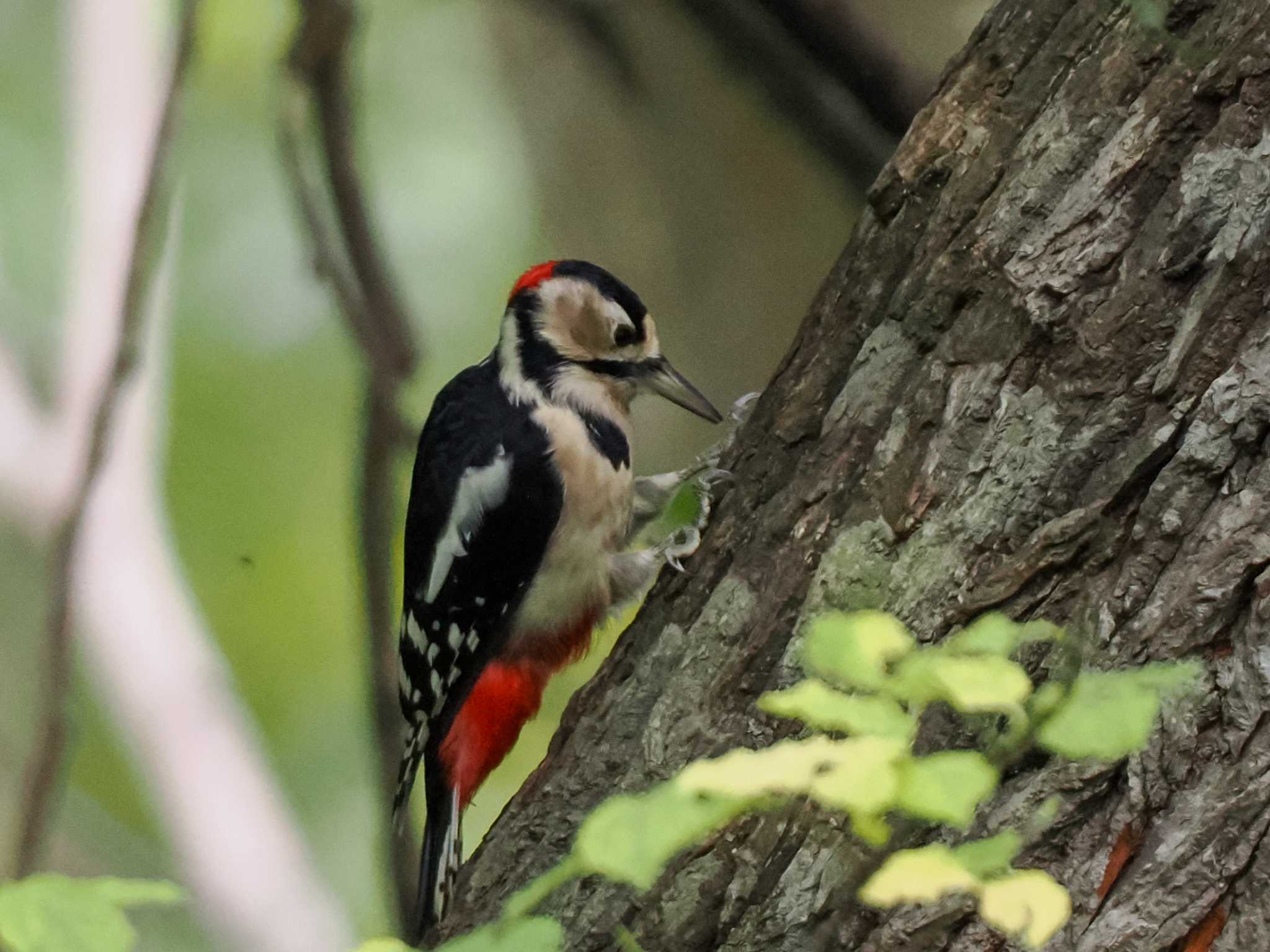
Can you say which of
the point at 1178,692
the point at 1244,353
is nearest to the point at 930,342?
the point at 1244,353

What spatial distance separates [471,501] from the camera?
1767mm

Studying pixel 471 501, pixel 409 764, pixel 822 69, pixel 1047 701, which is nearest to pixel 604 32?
pixel 822 69

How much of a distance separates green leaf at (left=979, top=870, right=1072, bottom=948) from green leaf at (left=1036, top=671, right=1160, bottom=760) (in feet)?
0.22

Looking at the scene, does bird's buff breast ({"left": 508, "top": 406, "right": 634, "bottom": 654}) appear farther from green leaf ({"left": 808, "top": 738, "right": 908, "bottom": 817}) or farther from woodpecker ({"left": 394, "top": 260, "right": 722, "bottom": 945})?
green leaf ({"left": 808, "top": 738, "right": 908, "bottom": 817})

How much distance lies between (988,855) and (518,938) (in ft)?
0.85

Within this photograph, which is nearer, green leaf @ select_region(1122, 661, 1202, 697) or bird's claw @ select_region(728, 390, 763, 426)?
green leaf @ select_region(1122, 661, 1202, 697)

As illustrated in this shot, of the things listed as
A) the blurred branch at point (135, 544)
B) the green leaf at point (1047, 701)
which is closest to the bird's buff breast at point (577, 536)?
the blurred branch at point (135, 544)

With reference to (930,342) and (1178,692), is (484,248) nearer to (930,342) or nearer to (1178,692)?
(930,342)

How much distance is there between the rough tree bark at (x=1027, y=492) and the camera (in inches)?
34.0

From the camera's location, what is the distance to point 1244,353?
0.91 m

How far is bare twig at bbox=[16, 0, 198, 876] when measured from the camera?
6.78ft

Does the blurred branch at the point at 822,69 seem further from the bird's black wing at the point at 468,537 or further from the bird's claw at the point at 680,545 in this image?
the bird's claw at the point at 680,545

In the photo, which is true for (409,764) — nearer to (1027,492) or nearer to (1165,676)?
(1027,492)

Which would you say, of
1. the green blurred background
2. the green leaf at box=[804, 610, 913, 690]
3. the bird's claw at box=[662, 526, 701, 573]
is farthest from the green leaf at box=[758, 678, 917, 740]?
the green blurred background
